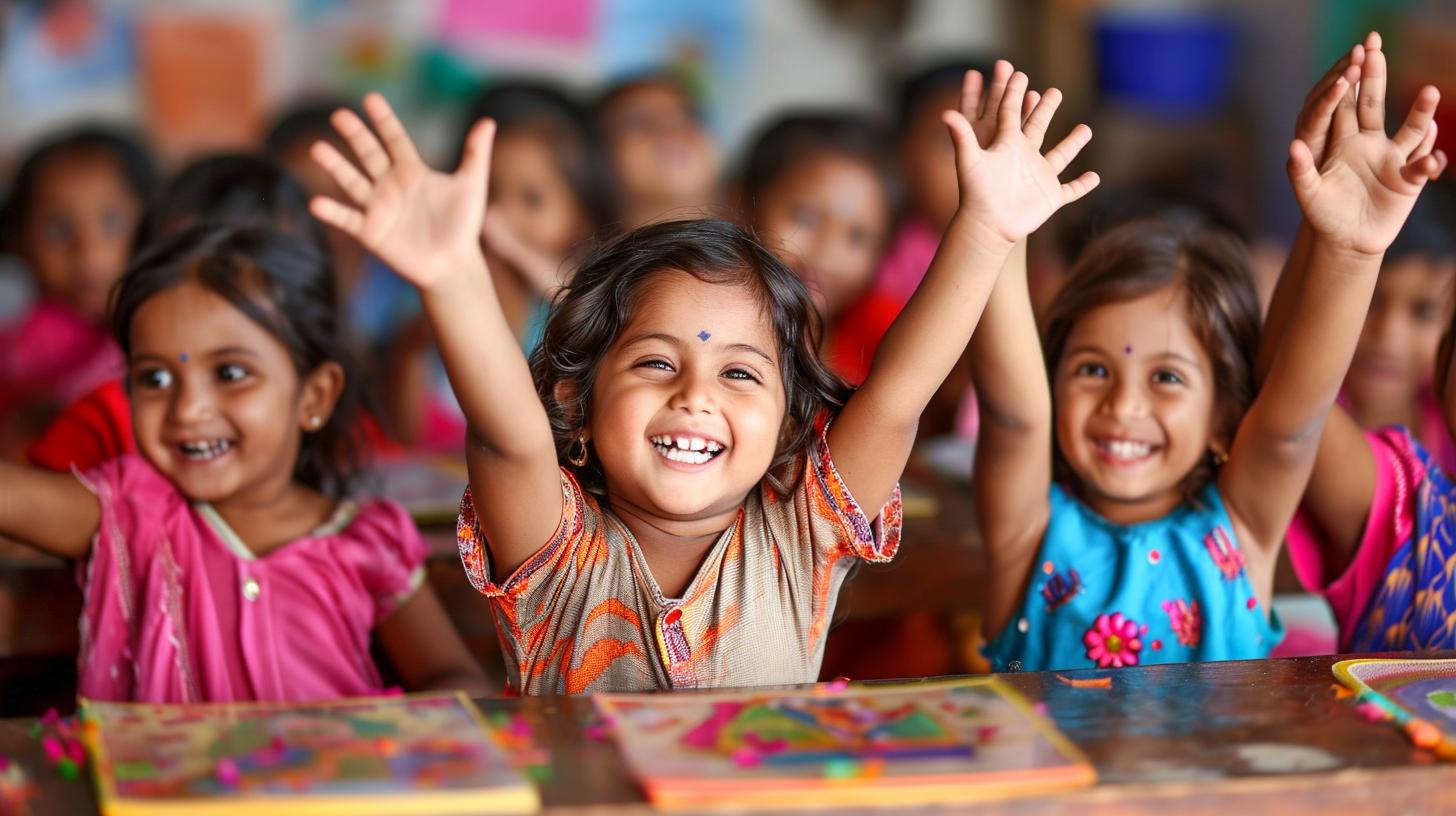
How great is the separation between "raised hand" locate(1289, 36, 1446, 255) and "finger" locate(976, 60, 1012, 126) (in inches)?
11.4

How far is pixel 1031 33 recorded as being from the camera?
5.60 m

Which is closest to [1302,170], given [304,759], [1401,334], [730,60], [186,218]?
[304,759]

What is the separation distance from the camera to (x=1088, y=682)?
1332mm

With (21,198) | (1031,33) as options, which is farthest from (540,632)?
(1031,33)

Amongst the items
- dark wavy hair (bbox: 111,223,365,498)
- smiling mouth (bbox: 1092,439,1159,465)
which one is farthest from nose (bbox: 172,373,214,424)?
smiling mouth (bbox: 1092,439,1159,465)

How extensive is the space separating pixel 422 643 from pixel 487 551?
455 millimetres

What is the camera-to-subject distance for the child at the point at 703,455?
1436 mm

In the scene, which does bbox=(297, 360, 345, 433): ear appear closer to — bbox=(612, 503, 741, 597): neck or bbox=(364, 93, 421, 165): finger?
bbox=(612, 503, 741, 597): neck

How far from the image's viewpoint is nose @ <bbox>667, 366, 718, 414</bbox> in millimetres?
1494

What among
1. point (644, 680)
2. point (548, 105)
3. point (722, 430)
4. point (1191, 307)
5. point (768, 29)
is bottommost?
point (644, 680)

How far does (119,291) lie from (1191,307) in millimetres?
1303

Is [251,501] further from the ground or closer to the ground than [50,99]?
closer to the ground

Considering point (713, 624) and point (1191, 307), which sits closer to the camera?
point (713, 624)

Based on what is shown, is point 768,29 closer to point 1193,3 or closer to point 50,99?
point 1193,3
